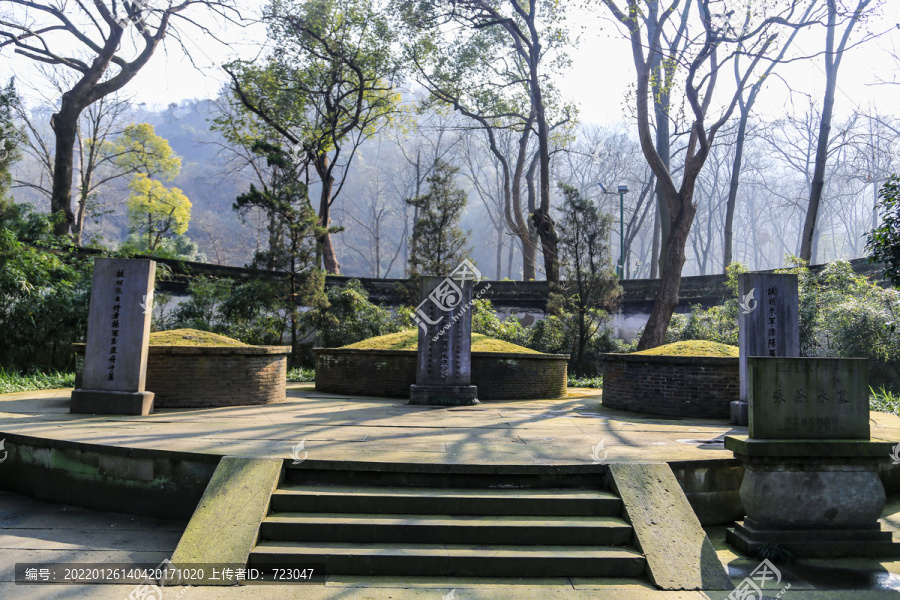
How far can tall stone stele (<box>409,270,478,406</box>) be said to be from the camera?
28.0 ft

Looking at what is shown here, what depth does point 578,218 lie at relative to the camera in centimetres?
Answer: 1459

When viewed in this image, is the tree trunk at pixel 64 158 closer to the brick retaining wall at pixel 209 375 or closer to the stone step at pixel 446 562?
the brick retaining wall at pixel 209 375

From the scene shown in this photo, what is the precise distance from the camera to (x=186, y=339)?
819 cm

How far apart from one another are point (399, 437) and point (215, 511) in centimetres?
195

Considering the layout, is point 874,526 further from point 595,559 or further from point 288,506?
point 288,506


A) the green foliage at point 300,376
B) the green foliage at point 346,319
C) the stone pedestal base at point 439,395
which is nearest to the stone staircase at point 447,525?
the stone pedestal base at point 439,395

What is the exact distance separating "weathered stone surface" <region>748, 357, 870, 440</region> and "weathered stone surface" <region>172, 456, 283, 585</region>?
345 centimetres

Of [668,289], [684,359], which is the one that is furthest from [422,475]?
[668,289]

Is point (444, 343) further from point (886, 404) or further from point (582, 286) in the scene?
point (886, 404)

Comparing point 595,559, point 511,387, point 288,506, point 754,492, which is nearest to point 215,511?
point 288,506

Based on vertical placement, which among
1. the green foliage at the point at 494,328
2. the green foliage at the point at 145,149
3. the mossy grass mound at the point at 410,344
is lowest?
the mossy grass mound at the point at 410,344

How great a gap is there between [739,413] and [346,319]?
1008cm

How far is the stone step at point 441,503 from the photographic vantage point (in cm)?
410

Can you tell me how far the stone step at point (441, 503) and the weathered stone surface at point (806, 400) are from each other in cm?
124
